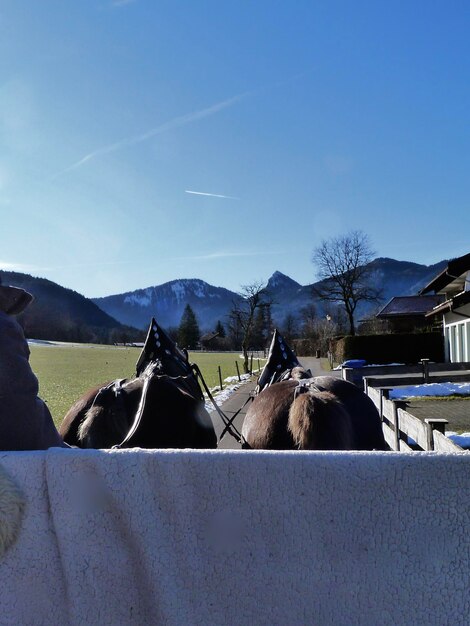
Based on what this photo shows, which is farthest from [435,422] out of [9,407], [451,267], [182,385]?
[451,267]

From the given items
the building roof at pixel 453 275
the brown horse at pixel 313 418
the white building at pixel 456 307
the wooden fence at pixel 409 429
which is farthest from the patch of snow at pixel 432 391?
the brown horse at pixel 313 418

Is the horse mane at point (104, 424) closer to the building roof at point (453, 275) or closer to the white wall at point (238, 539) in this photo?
the white wall at point (238, 539)

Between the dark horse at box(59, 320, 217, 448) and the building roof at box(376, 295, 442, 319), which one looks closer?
the dark horse at box(59, 320, 217, 448)

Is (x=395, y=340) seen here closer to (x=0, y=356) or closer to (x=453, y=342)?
(x=453, y=342)

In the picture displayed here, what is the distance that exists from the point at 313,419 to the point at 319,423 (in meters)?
0.05

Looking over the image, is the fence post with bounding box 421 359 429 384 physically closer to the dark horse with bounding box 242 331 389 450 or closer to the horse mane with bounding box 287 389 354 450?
the dark horse with bounding box 242 331 389 450

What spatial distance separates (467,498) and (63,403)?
50.8 feet

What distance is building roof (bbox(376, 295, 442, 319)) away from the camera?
46.8 meters

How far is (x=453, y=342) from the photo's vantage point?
23156 mm

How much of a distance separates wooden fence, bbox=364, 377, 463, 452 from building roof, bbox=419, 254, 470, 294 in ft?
45.5

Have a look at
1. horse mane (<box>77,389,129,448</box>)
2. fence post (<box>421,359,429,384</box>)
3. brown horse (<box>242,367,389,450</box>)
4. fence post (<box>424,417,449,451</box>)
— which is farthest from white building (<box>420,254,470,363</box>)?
horse mane (<box>77,389,129,448</box>)

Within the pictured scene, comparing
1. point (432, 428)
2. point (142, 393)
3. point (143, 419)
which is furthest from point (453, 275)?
point (143, 419)

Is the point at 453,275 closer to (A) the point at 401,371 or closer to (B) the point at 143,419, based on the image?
(A) the point at 401,371

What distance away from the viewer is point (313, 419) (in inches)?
141
